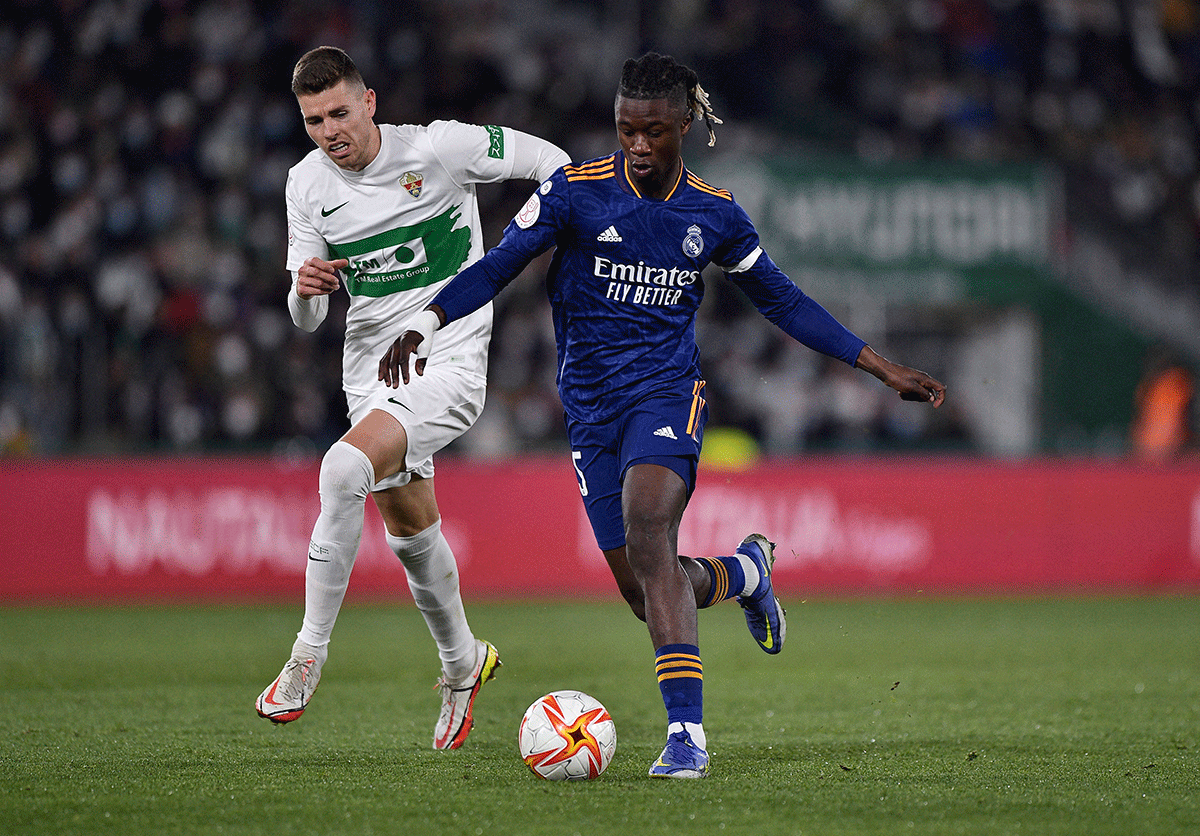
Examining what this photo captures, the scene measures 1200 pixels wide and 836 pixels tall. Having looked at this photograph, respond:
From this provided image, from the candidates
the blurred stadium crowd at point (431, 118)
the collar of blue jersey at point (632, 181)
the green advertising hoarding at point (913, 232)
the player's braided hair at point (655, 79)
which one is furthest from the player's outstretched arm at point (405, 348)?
the green advertising hoarding at point (913, 232)

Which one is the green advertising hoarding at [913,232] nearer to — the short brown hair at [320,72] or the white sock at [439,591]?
the white sock at [439,591]

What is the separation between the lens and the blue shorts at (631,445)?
5109 mm

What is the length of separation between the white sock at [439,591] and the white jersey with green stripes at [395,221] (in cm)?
67

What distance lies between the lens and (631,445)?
514 cm

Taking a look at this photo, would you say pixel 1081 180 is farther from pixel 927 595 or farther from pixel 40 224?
pixel 40 224

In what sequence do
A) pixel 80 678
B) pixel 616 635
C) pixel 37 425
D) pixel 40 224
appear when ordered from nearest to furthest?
pixel 80 678, pixel 616 635, pixel 37 425, pixel 40 224

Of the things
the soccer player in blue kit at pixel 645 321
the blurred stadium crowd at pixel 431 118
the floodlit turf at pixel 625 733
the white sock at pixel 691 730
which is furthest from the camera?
the blurred stadium crowd at pixel 431 118

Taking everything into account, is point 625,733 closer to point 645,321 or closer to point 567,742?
point 567,742

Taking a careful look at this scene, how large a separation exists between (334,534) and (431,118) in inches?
472

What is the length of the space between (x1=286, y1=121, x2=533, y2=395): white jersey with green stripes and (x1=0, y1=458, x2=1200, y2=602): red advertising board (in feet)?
21.7

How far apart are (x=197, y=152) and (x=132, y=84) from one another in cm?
118

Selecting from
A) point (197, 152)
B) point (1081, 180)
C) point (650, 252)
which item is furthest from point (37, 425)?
point (1081, 180)

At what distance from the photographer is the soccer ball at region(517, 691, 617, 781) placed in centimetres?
492

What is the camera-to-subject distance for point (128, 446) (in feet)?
42.5
